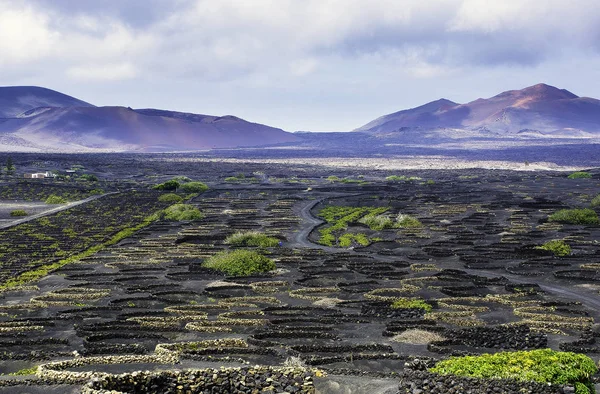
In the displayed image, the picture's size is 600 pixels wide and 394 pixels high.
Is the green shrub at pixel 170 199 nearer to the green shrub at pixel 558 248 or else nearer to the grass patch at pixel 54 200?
the grass patch at pixel 54 200

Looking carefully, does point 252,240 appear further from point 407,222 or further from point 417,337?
point 417,337

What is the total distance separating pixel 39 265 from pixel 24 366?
25.8 metres

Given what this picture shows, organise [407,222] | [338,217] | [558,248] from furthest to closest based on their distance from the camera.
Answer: [338,217] < [407,222] < [558,248]

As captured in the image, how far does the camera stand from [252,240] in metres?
62.7

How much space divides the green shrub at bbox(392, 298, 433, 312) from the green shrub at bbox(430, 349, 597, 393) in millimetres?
15685

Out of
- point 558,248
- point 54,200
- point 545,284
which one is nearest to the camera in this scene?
point 545,284

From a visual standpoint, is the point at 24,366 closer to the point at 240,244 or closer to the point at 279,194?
the point at 240,244

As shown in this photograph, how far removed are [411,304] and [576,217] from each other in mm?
42970

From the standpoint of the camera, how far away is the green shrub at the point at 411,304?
3778 cm

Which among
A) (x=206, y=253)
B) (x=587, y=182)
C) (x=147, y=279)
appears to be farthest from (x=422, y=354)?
(x=587, y=182)

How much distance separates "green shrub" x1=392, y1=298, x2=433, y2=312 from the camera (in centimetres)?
3778

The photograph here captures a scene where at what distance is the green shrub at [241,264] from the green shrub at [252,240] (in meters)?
11.7

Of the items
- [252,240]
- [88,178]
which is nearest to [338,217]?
[252,240]

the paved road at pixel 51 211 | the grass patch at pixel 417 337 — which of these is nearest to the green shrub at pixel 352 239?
the grass patch at pixel 417 337
